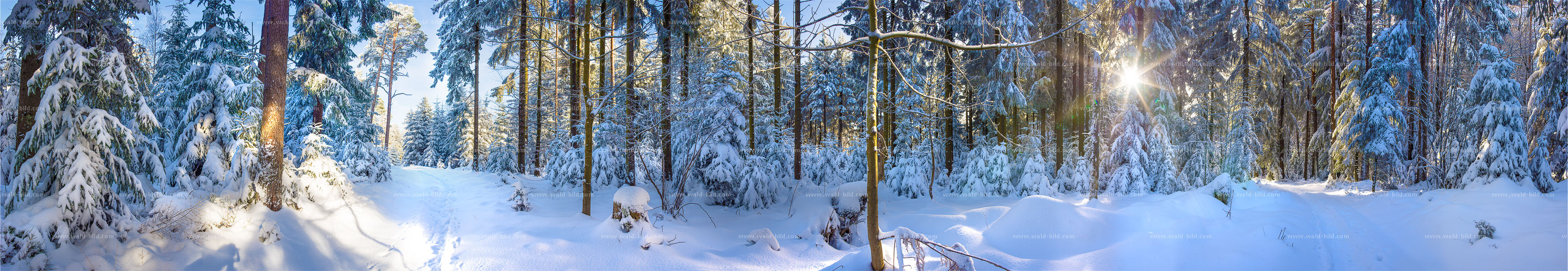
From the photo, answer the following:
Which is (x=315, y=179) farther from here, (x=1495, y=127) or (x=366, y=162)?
(x=1495, y=127)

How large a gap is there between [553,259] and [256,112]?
27.0 feet

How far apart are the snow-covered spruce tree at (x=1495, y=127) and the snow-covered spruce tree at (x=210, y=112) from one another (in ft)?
72.0

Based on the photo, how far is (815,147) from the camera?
18297mm

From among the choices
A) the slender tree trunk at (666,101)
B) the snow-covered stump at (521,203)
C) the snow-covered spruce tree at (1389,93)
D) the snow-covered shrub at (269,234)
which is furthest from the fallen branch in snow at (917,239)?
the snow-covered spruce tree at (1389,93)

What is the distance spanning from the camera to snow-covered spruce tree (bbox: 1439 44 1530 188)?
31.3ft

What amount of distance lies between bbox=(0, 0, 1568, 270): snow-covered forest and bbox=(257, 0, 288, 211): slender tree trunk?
35 millimetres

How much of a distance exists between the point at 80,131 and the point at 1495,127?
2086 centimetres

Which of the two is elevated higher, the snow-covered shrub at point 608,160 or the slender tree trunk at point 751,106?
the slender tree trunk at point 751,106

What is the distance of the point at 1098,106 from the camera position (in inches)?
518

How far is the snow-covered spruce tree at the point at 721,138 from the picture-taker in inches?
382

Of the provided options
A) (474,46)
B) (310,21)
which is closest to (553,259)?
(310,21)

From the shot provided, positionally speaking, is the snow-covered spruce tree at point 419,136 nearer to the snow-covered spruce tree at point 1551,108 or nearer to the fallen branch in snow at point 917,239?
the fallen branch in snow at point 917,239

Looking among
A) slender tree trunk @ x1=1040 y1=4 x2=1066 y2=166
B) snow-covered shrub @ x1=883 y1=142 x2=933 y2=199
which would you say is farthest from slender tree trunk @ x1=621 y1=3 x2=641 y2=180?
slender tree trunk @ x1=1040 y1=4 x2=1066 y2=166

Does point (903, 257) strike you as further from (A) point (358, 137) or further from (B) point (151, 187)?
(A) point (358, 137)
